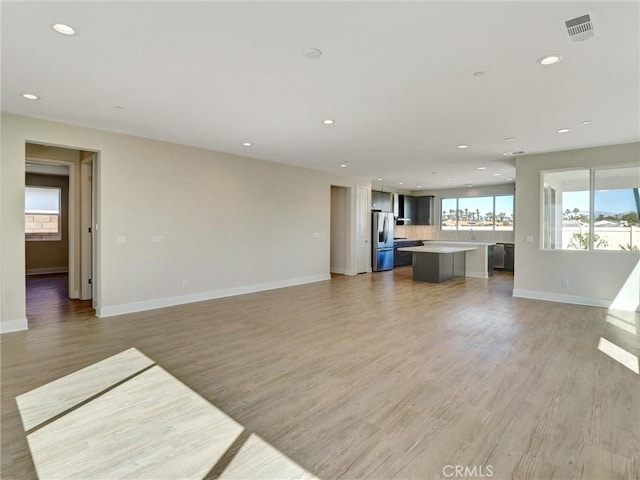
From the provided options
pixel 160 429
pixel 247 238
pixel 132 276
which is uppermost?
pixel 247 238

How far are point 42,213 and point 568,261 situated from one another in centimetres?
1279

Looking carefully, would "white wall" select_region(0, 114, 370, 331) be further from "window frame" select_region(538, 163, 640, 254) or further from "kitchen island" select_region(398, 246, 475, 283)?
"window frame" select_region(538, 163, 640, 254)

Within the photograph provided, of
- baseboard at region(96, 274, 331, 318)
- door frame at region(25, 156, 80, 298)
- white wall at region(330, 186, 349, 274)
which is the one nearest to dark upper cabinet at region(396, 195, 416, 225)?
white wall at region(330, 186, 349, 274)

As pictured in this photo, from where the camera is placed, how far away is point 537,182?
638 centimetres

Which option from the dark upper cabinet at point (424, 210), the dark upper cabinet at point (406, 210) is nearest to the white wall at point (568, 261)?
the dark upper cabinet at point (406, 210)

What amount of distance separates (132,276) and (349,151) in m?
4.30

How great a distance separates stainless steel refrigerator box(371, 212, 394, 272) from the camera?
10172 mm

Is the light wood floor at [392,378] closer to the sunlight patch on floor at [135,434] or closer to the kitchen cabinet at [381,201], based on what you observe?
the sunlight patch on floor at [135,434]

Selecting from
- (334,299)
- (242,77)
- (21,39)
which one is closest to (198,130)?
(242,77)

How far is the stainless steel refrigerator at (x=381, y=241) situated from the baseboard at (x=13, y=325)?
8.05 meters

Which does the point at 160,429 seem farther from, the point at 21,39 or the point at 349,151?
the point at 349,151

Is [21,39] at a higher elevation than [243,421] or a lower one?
higher

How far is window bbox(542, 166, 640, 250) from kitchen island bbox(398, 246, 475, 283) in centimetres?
230

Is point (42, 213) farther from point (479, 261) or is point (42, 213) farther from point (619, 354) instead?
point (619, 354)
